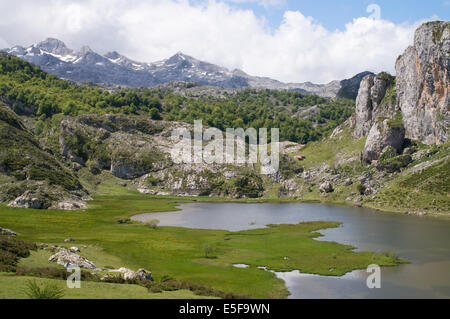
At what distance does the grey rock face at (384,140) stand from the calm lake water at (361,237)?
4608 cm

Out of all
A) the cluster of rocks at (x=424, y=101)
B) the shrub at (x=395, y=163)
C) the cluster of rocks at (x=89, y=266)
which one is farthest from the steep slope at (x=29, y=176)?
the cluster of rocks at (x=424, y=101)

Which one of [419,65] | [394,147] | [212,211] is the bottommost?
[212,211]

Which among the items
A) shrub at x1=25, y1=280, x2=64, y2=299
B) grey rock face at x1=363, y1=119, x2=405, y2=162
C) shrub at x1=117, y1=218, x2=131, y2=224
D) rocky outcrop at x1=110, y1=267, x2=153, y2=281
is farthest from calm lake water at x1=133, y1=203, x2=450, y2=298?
grey rock face at x1=363, y1=119, x2=405, y2=162

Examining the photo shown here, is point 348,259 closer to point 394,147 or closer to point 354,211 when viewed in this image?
point 354,211

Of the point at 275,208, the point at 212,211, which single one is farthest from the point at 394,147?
the point at 212,211

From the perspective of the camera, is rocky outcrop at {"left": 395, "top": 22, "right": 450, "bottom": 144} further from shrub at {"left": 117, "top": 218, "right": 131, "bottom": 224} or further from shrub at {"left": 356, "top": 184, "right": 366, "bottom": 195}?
shrub at {"left": 117, "top": 218, "right": 131, "bottom": 224}

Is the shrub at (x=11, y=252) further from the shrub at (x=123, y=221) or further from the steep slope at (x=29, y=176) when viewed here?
the steep slope at (x=29, y=176)

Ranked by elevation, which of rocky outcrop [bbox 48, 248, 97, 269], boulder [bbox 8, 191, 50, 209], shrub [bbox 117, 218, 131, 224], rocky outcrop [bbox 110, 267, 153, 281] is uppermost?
boulder [bbox 8, 191, 50, 209]

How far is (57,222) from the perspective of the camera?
105188mm

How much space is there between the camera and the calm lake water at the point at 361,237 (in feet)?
177

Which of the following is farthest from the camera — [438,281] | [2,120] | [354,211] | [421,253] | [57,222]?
[2,120]

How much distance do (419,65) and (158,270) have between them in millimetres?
186446

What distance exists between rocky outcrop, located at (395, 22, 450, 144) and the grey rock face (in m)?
8.94

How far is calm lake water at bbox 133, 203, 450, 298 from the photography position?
5406 centimetres
